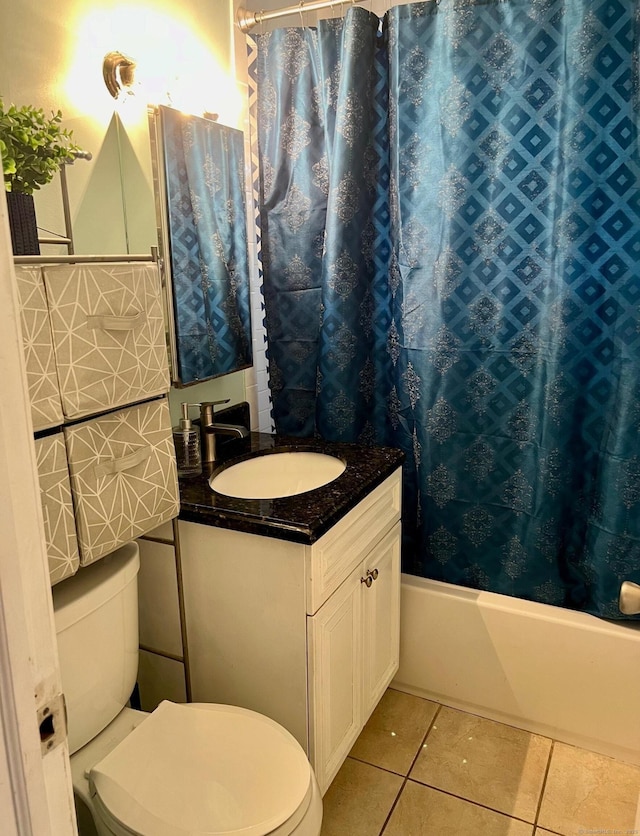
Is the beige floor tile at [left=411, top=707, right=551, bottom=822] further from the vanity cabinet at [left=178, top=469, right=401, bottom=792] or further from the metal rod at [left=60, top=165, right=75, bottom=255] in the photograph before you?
the metal rod at [left=60, top=165, right=75, bottom=255]

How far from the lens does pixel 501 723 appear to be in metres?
1.99

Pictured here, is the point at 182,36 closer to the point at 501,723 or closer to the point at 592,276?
the point at 592,276

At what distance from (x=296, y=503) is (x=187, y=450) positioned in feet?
1.25

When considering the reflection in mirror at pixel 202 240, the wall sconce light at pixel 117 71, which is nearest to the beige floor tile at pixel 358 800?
the reflection in mirror at pixel 202 240

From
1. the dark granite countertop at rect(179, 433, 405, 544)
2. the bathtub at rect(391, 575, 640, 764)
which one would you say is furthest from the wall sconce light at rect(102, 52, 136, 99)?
the bathtub at rect(391, 575, 640, 764)

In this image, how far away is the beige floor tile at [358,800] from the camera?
5.43 ft

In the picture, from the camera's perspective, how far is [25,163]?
1.22m

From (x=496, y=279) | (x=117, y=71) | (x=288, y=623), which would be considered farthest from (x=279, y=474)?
(x=117, y=71)

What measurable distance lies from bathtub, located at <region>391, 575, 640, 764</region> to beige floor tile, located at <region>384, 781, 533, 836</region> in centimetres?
34

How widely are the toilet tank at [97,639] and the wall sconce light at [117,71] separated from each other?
3.45 ft

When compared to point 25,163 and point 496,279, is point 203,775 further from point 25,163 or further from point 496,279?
point 496,279

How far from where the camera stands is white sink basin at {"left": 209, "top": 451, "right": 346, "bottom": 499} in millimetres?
1794

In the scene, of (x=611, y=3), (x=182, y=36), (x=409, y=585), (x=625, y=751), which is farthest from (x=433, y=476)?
(x=182, y=36)

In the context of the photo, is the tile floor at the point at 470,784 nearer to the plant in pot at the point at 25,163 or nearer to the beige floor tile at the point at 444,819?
the beige floor tile at the point at 444,819
